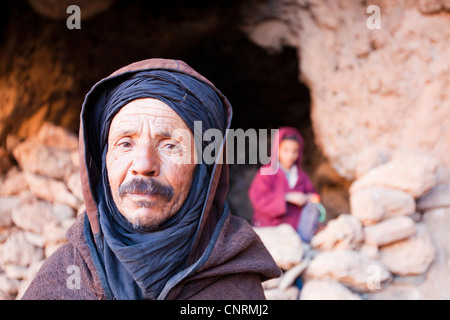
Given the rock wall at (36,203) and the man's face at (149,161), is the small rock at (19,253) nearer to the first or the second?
the rock wall at (36,203)

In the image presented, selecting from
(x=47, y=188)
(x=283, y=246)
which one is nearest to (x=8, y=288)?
(x=47, y=188)

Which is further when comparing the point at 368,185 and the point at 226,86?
the point at 226,86

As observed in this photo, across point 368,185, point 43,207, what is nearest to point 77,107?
point 43,207

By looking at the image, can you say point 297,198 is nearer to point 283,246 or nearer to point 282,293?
point 283,246

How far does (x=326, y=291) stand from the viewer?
295cm

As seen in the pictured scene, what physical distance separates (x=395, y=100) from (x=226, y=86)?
2.70m

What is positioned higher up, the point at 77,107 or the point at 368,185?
the point at 77,107

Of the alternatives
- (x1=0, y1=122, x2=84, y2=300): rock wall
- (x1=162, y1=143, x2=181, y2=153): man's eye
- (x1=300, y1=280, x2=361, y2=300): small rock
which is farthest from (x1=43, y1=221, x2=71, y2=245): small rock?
(x1=162, y1=143, x2=181, y2=153): man's eye

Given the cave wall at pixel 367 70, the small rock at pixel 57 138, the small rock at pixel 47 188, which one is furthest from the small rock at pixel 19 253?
the cave wall at pixel 367 70

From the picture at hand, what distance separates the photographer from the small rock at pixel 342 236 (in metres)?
3.21

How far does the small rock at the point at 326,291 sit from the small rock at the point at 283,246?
0.20m

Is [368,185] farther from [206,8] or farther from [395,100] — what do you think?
[206,8]
